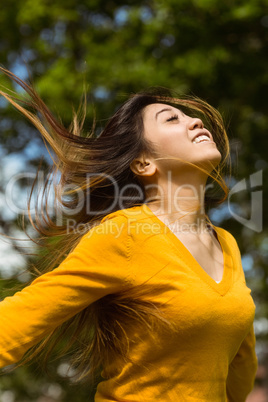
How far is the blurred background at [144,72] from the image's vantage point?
5.47m

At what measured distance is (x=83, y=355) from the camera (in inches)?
80.0

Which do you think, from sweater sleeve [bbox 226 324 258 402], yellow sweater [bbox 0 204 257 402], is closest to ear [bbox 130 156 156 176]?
yellow sweater [bbox 0 204 257 402]

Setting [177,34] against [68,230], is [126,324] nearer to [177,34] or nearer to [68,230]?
[68,230]

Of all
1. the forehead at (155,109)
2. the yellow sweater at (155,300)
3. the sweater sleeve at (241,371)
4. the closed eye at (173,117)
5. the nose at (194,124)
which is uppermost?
the forehead at (155,109)

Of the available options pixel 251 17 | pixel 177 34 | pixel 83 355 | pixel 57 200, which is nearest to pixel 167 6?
pixel 177 34

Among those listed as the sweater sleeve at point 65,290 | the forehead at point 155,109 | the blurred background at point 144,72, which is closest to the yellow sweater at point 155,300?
the sweater sleeve at point 65,290

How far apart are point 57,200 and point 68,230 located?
0.17 meters

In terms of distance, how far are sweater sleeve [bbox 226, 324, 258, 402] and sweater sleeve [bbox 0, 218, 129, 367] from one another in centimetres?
68

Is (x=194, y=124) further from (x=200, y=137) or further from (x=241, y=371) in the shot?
(x=241, y=371)

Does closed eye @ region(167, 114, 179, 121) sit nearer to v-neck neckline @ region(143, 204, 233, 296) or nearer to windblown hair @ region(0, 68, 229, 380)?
windblown hair @ region(0, 68, 229, 380)

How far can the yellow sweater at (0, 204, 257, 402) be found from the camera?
5.21 feet

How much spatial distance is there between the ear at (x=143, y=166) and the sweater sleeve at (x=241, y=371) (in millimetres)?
757

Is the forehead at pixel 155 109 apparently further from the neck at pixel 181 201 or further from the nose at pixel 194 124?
the neck at pixel 181 201

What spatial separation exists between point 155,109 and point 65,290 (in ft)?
2.86
